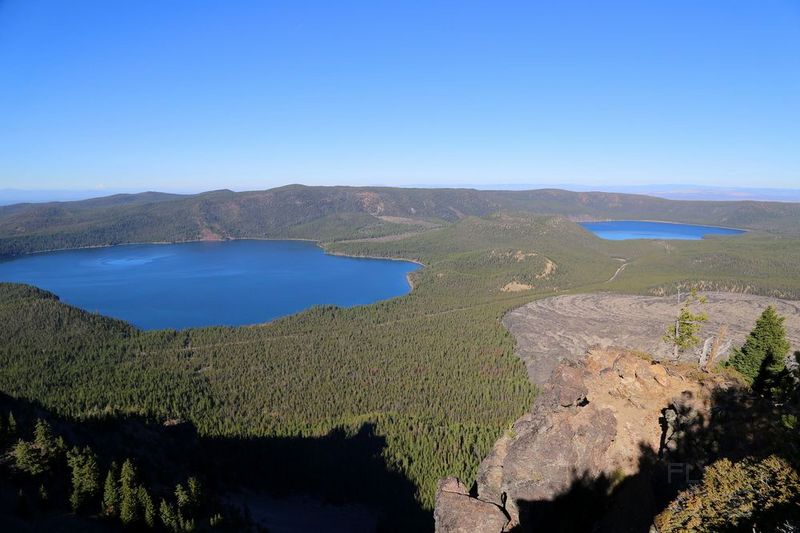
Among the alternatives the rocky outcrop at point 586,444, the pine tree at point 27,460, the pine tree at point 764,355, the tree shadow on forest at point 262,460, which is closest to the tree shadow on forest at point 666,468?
the rocky outcrop at point 586,444

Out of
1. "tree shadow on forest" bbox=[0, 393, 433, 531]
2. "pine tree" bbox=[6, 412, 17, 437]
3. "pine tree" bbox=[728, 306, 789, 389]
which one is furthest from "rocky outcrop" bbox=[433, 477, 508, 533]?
"pine tree" bbox=[6, 412, 17, 437]

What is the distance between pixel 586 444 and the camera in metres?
27.1

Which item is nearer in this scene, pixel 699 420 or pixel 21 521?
pixel 699 420

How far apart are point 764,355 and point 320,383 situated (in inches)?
2466

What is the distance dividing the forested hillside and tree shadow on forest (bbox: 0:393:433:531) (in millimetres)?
251

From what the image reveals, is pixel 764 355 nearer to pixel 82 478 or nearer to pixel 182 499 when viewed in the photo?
pixel 182 499

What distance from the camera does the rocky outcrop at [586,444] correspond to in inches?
1005

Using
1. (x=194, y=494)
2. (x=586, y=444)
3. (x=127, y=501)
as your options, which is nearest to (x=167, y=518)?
(x=127, y=501)

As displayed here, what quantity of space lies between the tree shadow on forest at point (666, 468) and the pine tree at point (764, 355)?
1610cm

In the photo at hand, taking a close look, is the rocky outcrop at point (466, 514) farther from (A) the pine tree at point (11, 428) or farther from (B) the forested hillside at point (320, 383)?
(A) the pine tree at point (11, 428)

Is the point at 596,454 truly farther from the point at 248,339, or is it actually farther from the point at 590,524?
the point at 248,339

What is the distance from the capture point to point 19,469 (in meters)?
35.8

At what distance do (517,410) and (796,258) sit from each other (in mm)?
168588

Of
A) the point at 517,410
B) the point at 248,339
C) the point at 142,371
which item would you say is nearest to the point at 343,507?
the point at 517,410
